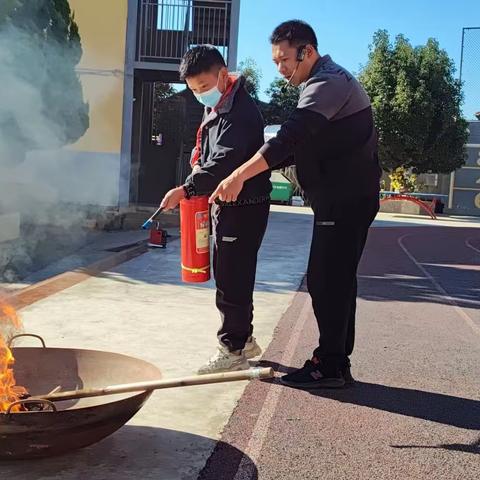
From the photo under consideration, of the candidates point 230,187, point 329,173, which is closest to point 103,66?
point 329,173

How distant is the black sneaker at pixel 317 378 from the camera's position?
11.4 feet

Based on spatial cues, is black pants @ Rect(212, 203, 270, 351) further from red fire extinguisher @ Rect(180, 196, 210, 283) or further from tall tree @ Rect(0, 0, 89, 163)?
tall tree @ Rect(0, 0, 89, 163)

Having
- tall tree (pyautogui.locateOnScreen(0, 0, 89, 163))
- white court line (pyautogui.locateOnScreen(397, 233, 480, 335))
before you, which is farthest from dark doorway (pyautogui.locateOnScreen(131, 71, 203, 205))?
white court line (pyautogui.locateOnScreen(397, 233, 480, 335))

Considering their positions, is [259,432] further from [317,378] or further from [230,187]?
[230,187]

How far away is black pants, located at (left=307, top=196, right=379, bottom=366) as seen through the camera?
333 cm

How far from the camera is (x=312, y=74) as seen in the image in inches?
131

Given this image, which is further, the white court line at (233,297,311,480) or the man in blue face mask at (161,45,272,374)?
the man in blue face mask at (161,45,272,374)

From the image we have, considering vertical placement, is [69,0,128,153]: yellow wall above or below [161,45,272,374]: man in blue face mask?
above

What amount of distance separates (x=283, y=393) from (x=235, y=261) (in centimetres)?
76

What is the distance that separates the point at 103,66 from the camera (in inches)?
517

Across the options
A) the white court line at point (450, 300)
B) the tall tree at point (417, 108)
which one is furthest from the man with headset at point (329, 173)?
the tall tree at point (417, 108)

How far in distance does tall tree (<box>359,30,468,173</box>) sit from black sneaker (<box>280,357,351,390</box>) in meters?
21.2

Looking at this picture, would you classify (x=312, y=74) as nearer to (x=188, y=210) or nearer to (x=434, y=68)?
(x=188, y=210)

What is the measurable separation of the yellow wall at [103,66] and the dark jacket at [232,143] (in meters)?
9.82
